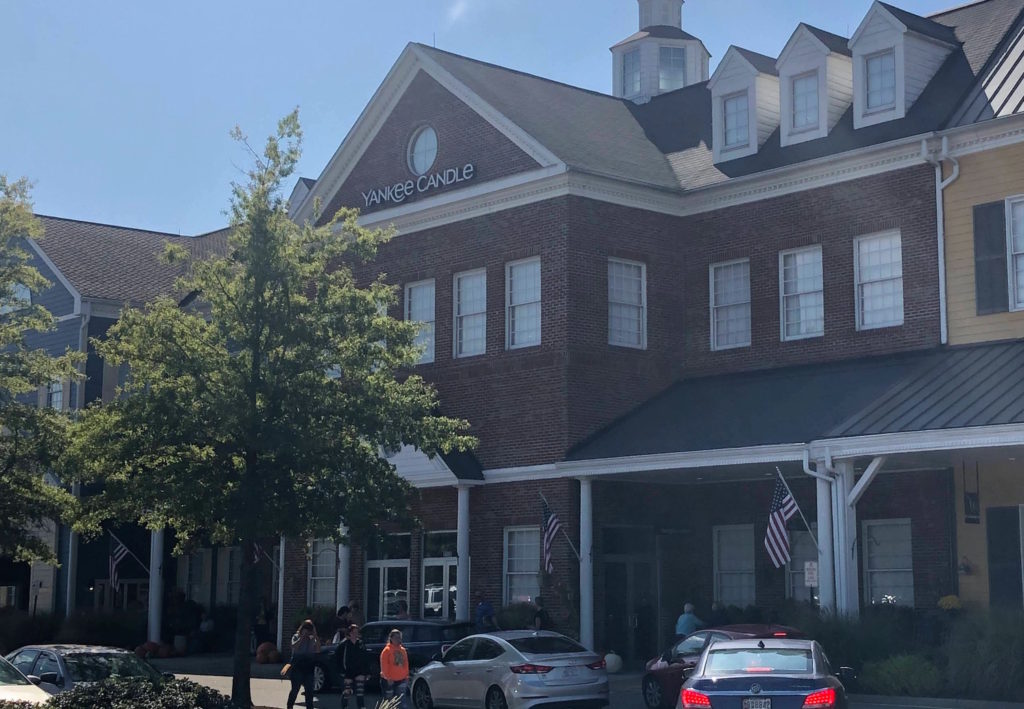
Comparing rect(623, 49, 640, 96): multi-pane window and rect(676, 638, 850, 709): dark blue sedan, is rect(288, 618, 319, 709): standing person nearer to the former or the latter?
rect(676, 638, 850, 709): dark blue sedan

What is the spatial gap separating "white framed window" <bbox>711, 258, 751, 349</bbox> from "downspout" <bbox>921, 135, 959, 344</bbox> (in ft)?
15.3

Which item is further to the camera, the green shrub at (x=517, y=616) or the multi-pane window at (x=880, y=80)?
the multi-pane window at (x=880, y=80)

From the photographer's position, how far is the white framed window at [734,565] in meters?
30.1

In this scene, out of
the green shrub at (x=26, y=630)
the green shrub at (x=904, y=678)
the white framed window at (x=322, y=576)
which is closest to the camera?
the green shrub at (x=904, y=678)

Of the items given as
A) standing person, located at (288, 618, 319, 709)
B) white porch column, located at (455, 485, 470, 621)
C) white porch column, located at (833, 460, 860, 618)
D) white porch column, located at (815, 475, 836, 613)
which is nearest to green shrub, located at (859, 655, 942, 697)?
white porch column, located at (833, 460, 860, 618)

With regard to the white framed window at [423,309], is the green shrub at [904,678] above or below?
below

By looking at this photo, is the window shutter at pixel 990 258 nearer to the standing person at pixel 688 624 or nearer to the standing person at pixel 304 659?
the standing person at pixel 688 624

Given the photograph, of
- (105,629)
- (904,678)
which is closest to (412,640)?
(904,678)

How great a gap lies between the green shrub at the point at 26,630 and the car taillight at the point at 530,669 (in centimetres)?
2223

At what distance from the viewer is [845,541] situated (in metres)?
24.3

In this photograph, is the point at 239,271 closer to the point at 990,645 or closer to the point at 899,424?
the point at 899,424

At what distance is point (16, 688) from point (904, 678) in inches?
499

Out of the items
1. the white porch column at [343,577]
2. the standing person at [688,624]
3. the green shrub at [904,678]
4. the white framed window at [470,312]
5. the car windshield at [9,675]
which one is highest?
the white framed window at [470,312]

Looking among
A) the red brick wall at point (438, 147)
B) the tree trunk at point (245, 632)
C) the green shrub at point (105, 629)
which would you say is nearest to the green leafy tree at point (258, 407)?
the tree trunk at point (245, 632)
